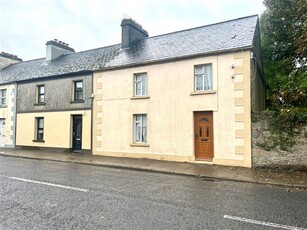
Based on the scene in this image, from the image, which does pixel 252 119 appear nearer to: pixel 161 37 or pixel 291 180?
pixel 291 180

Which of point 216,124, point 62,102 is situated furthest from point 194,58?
point 62,102

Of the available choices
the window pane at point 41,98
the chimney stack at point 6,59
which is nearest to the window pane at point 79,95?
the window pane at point 41,98

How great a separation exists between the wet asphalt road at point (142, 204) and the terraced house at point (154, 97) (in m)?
4.41

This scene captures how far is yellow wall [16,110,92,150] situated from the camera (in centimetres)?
1695

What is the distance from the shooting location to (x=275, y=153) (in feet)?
37.8

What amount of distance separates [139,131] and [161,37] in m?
6.90

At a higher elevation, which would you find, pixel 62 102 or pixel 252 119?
pixel 62 102

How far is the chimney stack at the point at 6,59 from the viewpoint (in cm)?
2533

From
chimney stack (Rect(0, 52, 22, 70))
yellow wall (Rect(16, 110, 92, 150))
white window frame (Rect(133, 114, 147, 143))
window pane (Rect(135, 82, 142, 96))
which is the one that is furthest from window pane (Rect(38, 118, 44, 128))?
chimney stack (Rect(0, 52, 22, 70))

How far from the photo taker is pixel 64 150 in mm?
17656

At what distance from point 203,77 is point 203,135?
10.1ft

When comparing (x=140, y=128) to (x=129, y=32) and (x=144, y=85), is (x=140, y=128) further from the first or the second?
(x=129, y=32)

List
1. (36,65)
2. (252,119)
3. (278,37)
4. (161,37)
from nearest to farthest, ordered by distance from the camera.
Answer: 1. (252,119)
2. (161,37)
3. (278,37)
4. (36,65)

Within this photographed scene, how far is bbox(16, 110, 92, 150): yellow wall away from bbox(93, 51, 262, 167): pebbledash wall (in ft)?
2.73
